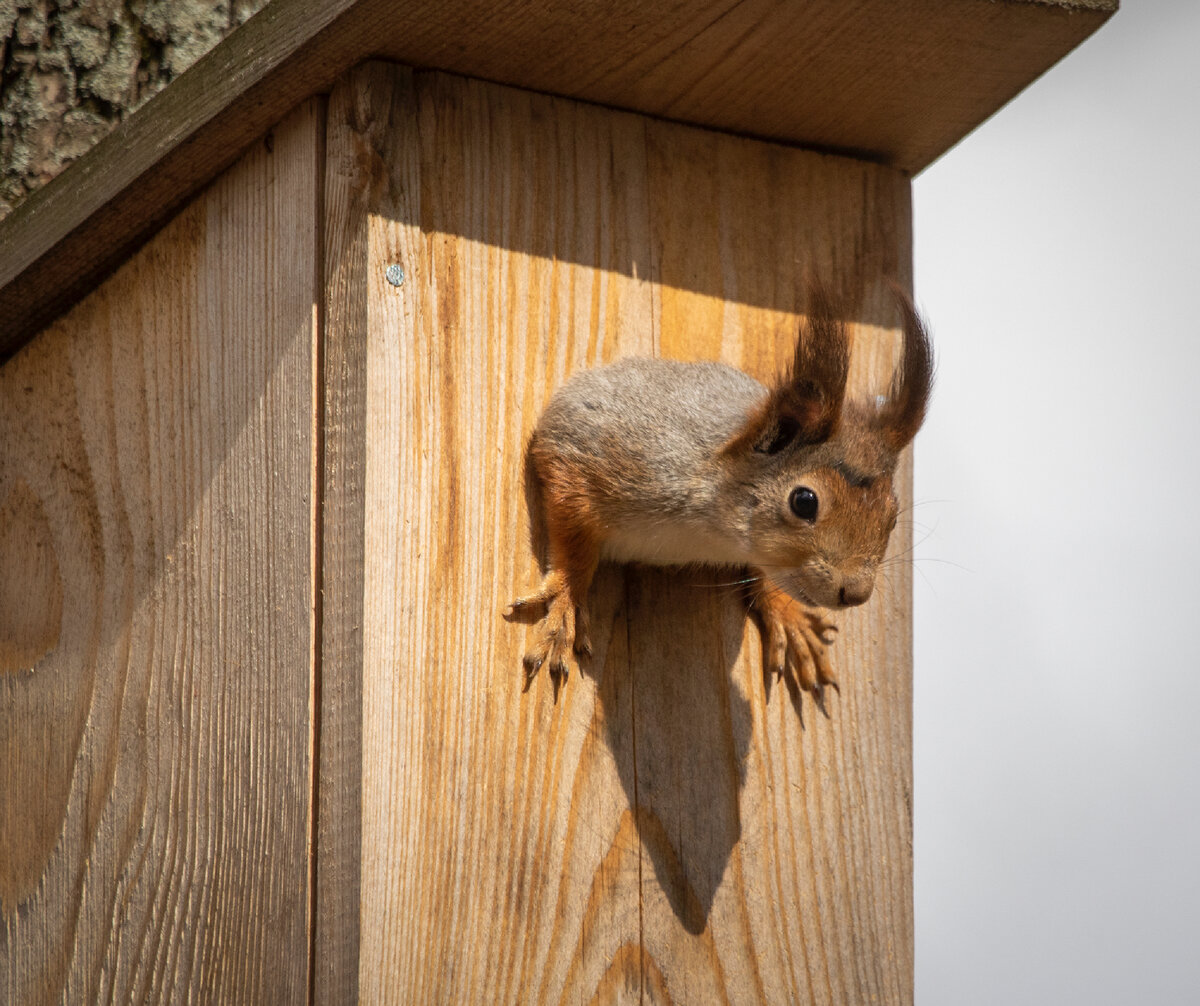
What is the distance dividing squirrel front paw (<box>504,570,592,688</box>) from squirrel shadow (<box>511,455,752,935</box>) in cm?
7

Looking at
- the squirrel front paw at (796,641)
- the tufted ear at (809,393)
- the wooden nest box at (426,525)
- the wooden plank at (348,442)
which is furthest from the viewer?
the squirrel front paw at (796,641)

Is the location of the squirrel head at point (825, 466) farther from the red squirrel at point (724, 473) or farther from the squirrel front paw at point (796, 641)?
the squirrel front paw at point (796, 641)

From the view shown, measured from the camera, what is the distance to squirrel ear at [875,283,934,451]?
94.5 inches

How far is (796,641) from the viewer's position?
272 centimetres

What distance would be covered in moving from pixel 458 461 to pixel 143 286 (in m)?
0.73

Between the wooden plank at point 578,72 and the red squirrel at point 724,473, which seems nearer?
the wooden plank at point 578,72

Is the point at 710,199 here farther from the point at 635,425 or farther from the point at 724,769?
the point at 724,769

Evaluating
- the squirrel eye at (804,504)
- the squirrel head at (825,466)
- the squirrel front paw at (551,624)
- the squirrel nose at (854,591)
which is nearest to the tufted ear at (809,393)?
the squirrel head at (825,466)

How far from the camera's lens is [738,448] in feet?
8.27

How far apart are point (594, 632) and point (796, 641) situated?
17.1 inches

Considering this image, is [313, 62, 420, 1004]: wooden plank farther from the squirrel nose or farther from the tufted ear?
the squirrel nose

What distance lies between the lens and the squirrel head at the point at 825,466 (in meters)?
2.39

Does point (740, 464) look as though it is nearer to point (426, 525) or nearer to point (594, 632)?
point (594, 632)

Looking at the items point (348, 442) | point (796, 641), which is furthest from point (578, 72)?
point (796, 641)
